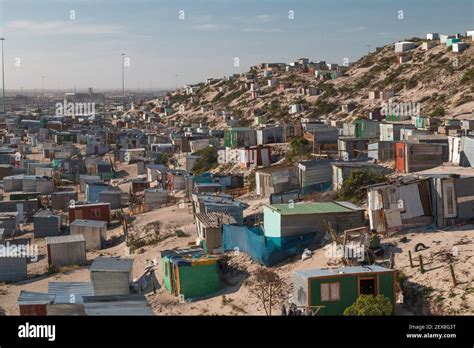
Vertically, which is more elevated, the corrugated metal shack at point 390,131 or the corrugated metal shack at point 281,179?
the corrugated metal shack at point 390,131

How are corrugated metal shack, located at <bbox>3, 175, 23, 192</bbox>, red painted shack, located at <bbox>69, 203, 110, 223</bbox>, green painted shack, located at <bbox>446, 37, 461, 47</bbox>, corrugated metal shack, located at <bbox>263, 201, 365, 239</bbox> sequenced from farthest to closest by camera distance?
green painted shack, located at <bbox>446, 37, 461, 47</bbox>, corrugated metal shack, located at <bbox>3, 175, 23, 192</bbox>, red painted shack, located at <bbox>69, 203, 110, 223</bbox>, corrugated metal shack, located at <bbox>263, 201, 365, 239</bbox>

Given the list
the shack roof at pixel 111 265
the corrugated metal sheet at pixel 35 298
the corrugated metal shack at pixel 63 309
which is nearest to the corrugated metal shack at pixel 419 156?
the shack roof at pixel 111 265

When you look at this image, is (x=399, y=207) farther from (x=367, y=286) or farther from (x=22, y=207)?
(x=22, y=207)

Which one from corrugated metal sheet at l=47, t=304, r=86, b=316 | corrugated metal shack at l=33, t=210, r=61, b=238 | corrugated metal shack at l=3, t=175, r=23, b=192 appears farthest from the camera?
corrugated metal shack at l=3, t=175, r=23, b=192

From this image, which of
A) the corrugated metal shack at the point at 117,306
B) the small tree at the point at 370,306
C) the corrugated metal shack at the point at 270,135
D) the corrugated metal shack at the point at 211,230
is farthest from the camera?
the corrugated metal shack at the point at 270,135

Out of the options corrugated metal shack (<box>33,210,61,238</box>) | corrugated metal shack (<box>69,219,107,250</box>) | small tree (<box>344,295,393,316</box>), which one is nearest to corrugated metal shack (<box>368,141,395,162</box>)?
corrugated metal shack (<box>69,219,107,250</box>)

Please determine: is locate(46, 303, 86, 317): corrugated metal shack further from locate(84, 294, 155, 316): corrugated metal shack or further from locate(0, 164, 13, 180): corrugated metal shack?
locate(0, 164, 13, 180): corrugated metal shack

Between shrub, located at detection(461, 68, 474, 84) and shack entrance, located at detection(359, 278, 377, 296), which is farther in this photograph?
shrub, located at detection(461, 68, 474, 84)

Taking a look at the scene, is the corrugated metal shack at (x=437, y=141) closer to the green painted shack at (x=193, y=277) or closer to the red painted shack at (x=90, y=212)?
the green painted shack at (x=193, y=277)
